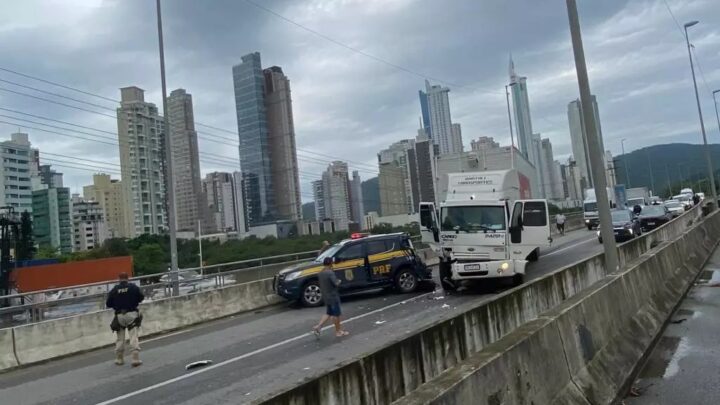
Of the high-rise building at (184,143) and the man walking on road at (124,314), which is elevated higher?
the high-rise building at (184,143)

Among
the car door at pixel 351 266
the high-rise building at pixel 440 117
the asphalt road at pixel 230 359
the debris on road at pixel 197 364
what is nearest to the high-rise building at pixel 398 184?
the high-rise building at pixel 440 117

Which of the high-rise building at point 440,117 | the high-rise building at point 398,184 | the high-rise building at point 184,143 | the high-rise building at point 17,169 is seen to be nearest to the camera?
the high-rise building at point 184,143

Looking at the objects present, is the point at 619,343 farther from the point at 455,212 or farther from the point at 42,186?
the point at 42,186

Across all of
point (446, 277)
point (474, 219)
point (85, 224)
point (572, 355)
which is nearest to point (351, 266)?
point (446, 277)

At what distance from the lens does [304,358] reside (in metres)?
9.28

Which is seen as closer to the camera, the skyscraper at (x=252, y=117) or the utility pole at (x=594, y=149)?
the utility pole at (x=594, y=149)

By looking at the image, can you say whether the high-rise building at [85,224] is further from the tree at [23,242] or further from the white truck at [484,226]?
the white truck at [484,226]

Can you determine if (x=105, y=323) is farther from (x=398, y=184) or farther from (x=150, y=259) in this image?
(x=398, y=184)

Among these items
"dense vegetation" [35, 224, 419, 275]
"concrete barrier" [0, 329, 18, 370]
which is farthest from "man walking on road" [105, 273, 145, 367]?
"dense vegetation" [35, 224, 419, 275]

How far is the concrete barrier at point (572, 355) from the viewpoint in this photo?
3.87 m

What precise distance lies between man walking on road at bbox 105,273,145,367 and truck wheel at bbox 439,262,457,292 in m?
8.34

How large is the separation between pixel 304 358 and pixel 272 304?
829cm

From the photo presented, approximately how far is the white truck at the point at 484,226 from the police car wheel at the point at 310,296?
3.59m

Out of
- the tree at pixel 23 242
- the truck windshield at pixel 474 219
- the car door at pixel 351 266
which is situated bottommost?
the car door at pixel 351 266
